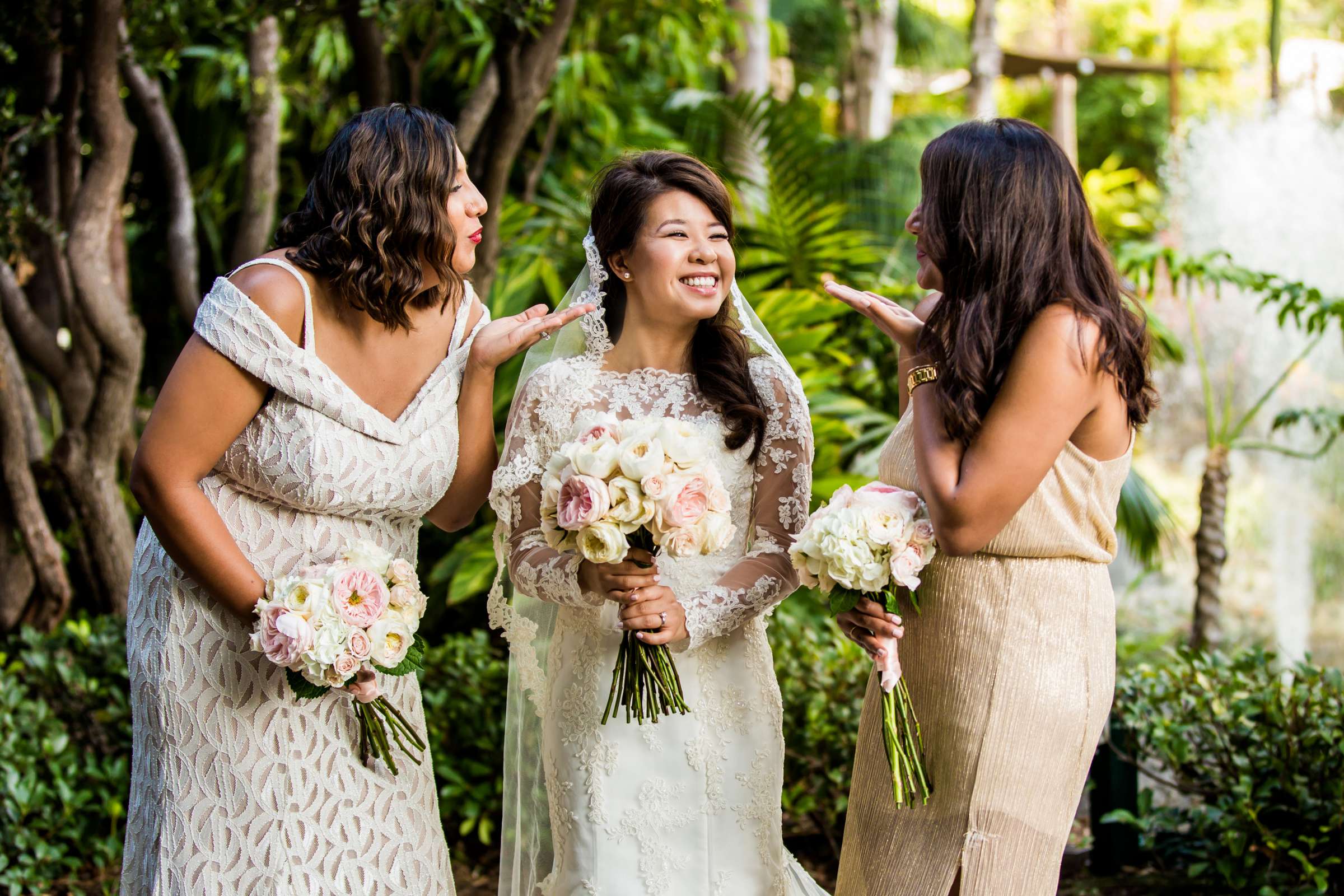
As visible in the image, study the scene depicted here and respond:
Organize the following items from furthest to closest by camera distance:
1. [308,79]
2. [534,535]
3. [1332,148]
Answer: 1. [1332,148]
2. [308,79]
3. [534,535]

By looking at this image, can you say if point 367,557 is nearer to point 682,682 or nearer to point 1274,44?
point 682,682

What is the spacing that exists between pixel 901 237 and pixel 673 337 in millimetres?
4569

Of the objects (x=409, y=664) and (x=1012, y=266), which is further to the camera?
(x=409, y=664)

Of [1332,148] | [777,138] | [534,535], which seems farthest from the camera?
[1332,148]

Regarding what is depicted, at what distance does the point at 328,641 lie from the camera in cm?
233

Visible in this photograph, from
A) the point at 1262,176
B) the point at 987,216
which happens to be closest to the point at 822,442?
the point at 987,216

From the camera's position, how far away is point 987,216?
7.45 ft

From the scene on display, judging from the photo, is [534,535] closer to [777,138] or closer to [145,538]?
[145,538]

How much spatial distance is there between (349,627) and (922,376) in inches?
48.6

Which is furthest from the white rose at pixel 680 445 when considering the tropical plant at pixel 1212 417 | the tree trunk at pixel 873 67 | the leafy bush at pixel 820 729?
the tree trunk at pixel 873 67

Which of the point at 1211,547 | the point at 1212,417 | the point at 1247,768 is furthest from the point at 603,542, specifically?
the point at 1211,547

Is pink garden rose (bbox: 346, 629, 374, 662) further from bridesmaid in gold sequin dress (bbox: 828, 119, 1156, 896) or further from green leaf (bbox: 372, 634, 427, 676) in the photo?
bridesmaid in gold sequin dress (bbox: 828, 119, 1156, 896)

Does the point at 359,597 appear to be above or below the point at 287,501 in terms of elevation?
below

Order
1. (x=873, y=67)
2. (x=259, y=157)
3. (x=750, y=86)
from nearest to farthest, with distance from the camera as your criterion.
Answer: (x=259, y=157) → (x=750, y=86) → (x=873, y=67)
